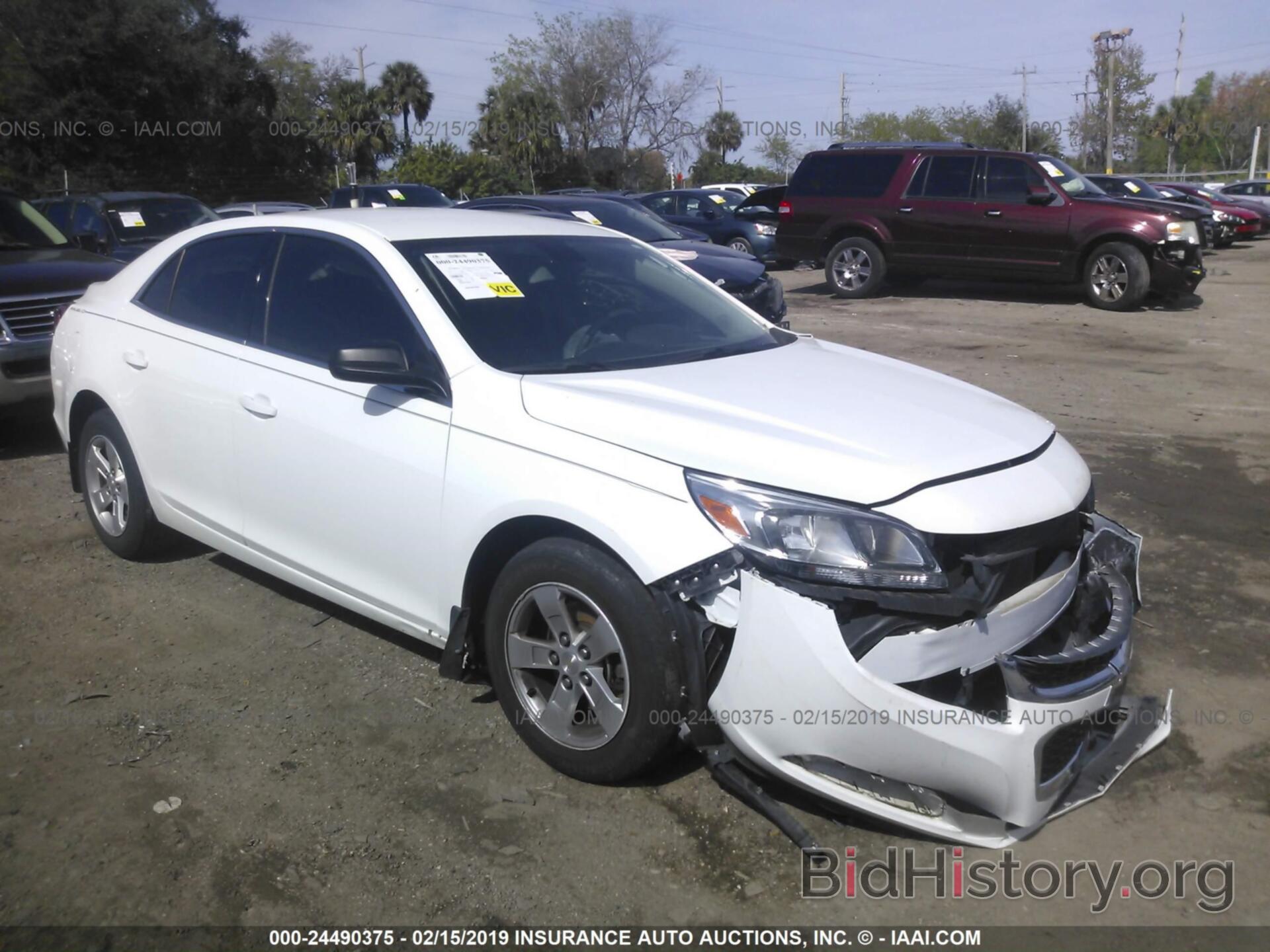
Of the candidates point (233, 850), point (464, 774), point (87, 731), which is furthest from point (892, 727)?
point (87, 731)

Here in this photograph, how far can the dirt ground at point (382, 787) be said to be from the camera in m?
2.82

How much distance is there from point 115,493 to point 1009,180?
11764 millimetres

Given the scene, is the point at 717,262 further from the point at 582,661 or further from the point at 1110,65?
the point at 1110,65

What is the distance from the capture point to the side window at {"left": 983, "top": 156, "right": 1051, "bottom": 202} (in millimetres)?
13562

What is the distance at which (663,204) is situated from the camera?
20.8m

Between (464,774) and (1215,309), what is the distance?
1312 cm

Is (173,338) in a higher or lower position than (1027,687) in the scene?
higher

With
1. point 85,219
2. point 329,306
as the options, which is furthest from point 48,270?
point 85,219

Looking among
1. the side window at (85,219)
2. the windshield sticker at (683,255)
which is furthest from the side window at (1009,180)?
the side window at (85,219)

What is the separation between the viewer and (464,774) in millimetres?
3395

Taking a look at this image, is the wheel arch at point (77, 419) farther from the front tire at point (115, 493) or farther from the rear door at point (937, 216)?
the rear door at point (937, 216)

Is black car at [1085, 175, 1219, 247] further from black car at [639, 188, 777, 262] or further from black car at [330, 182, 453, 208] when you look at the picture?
black car at [330, 182, 453, 208]

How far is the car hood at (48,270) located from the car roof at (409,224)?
326cm

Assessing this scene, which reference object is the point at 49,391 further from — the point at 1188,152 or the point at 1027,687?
the point at 1188,152
